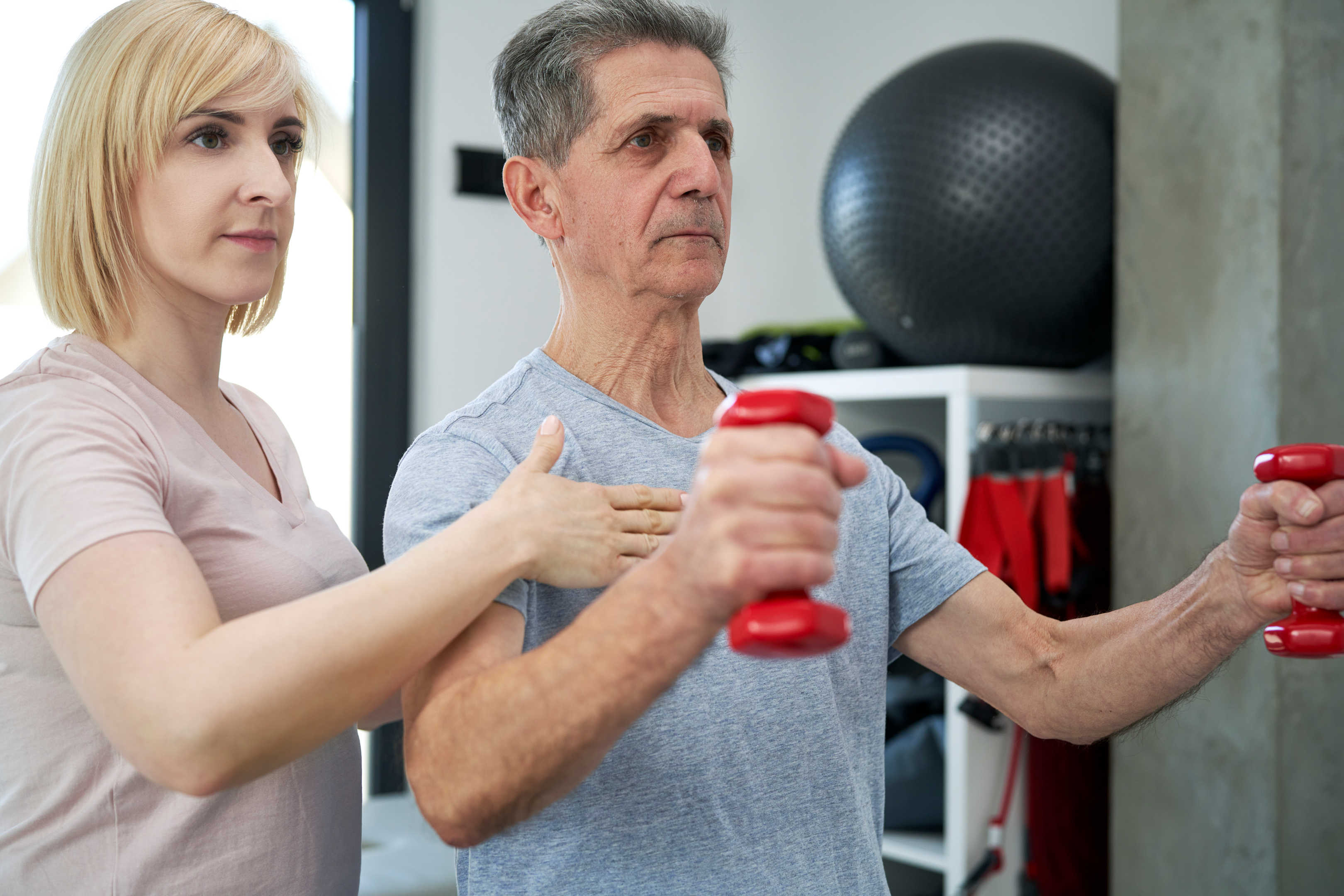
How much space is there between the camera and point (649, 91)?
1.04 metres

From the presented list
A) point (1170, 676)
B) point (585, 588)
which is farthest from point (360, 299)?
point (1170, 676)

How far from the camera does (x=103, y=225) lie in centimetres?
91

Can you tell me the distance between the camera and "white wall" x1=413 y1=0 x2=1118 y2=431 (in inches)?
101

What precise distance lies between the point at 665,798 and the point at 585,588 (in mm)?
183

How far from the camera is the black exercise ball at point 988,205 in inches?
69.1

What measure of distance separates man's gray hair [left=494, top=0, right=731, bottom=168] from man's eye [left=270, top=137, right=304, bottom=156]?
22cm

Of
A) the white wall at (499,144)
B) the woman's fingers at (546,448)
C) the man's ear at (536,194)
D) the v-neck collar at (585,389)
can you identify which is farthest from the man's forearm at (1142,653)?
the white wall at (499,144)

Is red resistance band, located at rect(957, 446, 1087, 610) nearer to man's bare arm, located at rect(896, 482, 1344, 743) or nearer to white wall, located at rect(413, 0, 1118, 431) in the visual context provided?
man's bare arm, located at rect(896, 482, 1344, 743)

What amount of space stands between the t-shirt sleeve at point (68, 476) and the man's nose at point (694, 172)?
→ 20.0 inches

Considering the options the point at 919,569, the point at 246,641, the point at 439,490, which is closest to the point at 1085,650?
the point at 919,569

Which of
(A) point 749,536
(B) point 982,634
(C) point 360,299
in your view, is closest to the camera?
(A) point 749,536

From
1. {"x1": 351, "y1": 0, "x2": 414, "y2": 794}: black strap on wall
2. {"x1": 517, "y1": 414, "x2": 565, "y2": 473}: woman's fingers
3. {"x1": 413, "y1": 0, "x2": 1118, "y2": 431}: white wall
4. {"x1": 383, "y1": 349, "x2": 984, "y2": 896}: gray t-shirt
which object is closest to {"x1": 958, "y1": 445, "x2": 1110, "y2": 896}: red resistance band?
{"x1": 383, "y1": 349, "x2": 984, "y2": 896}: gray t-shirt

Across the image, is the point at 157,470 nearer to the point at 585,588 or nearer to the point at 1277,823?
the point at 585,588

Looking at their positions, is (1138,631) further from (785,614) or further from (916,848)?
(916,848)
